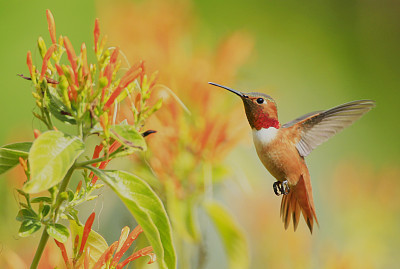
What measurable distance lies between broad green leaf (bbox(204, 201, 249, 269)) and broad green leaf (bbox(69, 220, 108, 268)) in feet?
1.98

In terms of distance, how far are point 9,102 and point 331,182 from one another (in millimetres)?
1441

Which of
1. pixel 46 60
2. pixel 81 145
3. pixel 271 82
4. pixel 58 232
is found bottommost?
pixel 58 232

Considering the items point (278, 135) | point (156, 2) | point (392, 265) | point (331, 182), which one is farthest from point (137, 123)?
point (392, 265)

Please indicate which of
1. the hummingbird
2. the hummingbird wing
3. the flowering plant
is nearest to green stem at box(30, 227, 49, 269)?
the flowering plant

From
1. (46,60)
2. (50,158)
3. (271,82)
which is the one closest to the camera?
(50,158)

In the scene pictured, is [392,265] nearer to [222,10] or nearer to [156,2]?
[156,2]

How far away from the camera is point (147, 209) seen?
683mm

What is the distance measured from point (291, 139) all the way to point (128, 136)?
0.65 m

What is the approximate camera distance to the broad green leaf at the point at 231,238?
140cm

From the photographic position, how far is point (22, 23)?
2963 mm

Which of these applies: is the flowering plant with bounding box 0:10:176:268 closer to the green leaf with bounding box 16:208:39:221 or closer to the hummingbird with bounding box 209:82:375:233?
the green leaf with bounding box 16:208:39:221

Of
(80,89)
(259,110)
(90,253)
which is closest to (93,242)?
(90,253)

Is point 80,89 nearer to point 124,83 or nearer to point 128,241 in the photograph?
point 124,83

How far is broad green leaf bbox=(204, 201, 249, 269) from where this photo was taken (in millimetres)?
1403
